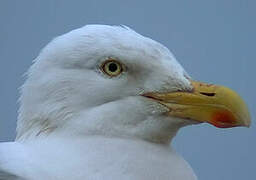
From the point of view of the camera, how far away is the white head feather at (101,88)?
4.70 feet

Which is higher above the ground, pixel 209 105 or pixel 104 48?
pixel 104 48

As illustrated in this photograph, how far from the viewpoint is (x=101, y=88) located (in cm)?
145

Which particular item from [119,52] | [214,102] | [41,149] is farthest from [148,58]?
[41,149]

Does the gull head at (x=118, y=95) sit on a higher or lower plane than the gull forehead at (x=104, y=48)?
lower

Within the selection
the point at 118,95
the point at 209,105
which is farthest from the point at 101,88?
the point at 209,105

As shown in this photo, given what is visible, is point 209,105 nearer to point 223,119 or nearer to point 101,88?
point 223,119

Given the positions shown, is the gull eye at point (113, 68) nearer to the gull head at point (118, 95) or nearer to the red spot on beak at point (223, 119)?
the gull head at point (118, 95)

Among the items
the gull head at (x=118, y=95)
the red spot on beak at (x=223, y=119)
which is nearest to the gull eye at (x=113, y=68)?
the gull head at (x=118, y=95)

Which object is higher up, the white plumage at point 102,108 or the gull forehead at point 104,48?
the gull forehead at point 104,48

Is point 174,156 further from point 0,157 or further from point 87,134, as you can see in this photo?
point 0,157

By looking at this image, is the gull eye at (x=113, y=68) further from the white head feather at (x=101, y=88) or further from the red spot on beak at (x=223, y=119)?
the red spot on beak at (x=223, y=119)

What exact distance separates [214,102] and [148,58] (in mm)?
184

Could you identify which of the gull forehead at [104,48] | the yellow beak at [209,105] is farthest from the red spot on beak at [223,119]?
the gull forehead at [104,48]

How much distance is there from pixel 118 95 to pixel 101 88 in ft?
0.14
